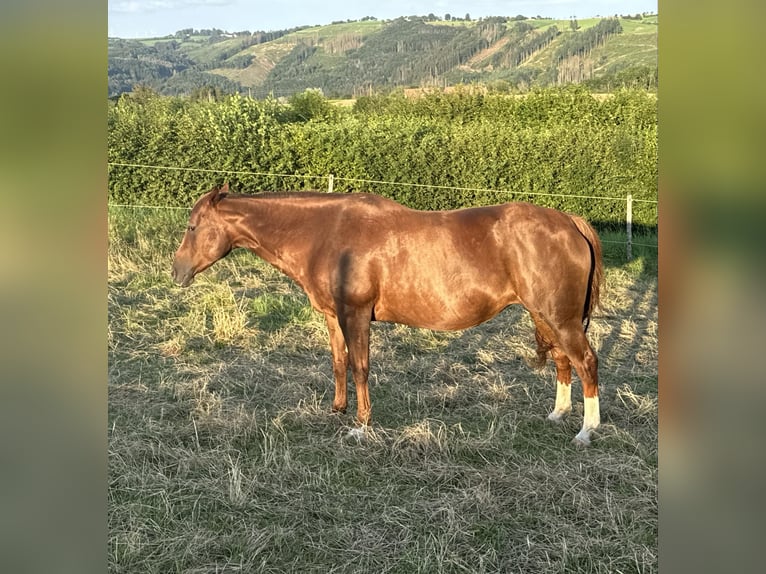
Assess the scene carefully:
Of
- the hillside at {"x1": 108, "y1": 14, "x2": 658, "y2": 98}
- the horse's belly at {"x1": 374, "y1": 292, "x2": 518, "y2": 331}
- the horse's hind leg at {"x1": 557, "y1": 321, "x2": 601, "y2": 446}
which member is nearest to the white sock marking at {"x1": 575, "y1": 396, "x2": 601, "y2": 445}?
the horse's hind leg at {"x1": 557, "y1": 321, "x2": 601, "y2": 446}

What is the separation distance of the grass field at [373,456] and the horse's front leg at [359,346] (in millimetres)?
279

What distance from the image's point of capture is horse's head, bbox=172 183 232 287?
5285mm

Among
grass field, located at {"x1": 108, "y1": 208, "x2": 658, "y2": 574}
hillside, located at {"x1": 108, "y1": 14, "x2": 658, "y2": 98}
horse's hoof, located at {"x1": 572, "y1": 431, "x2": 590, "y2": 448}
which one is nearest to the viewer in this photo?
grass field, located at {"x1": 108, "y1": 208, "x2": 658, "y2": 574}

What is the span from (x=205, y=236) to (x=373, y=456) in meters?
2.22

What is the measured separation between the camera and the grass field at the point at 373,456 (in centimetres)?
334

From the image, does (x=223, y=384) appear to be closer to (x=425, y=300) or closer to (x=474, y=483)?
(x=425, y=300)

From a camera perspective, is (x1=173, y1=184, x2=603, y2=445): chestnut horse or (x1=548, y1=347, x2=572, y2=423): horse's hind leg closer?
(x1=173, y1=184, x2=603, y2=445): chestnut horse

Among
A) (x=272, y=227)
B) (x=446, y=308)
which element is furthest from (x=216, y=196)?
(x=446, y=308)

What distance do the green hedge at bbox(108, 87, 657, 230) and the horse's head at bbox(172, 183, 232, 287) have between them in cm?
964

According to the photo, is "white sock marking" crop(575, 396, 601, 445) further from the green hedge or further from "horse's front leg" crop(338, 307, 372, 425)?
the green hedge
